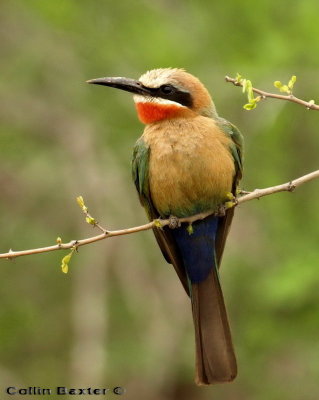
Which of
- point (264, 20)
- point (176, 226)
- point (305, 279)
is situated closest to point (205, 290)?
point (176, 226)

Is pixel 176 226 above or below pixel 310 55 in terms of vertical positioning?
below

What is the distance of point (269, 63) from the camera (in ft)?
18.4

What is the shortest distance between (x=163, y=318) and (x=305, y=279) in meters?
1.12

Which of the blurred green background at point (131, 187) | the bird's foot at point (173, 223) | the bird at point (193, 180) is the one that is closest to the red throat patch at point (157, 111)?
the bird at point (193, 180)

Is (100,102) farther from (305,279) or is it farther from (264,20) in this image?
(305,279)

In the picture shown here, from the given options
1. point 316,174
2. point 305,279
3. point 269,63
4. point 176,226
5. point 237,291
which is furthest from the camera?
point 237,291

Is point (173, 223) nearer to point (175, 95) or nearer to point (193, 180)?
point (193, 180)

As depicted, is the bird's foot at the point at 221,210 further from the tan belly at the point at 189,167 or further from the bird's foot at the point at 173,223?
the bird's foot at the point at 173,223

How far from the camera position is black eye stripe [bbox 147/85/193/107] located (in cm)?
430

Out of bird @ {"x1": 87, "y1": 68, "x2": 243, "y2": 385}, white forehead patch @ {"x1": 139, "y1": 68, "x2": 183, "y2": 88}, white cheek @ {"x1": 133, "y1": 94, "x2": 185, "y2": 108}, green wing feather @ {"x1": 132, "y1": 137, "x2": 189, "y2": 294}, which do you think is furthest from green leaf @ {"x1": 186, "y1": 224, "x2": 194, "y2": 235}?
white forehead patch @ {"x1": 139, "y1": 68, "x2": 183, "y2": 88}

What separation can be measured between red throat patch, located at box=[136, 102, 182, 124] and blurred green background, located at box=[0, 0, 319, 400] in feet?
3.98

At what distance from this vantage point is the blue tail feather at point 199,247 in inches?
173

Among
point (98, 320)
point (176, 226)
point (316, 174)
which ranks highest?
point (98, 320)

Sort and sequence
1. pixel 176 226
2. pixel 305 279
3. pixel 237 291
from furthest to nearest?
pixel 237 291 < pixel 305 279 < pixel 176 226
